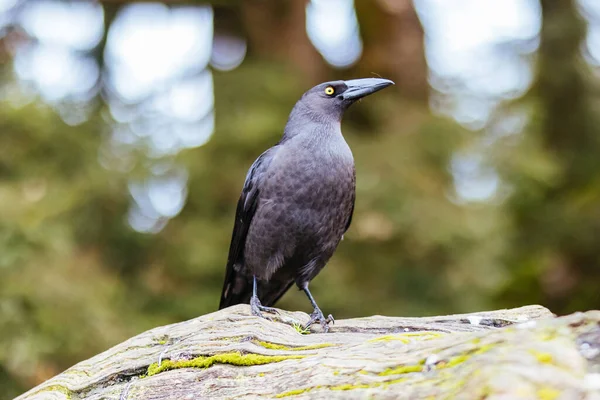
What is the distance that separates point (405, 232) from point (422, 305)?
904 millimetres

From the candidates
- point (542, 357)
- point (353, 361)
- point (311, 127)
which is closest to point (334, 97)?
point (311, 127)

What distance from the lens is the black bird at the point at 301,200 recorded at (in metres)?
4.20

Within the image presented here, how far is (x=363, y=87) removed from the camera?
465 cm

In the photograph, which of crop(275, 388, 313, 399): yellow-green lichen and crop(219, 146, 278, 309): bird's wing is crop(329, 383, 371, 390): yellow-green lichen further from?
crop(219, 146, 278, 309): bird's wing

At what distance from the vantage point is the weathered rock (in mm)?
2068

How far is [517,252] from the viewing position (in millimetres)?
8195

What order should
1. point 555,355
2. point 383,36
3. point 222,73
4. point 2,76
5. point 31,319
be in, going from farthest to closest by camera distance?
point 383,36
point 222,73
point 2,76
point 31,319
point 555,355

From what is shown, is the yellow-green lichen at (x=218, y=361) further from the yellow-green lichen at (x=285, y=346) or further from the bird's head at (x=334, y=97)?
the bird's head at (x=334, y=97)

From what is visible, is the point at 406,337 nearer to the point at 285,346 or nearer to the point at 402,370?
the point at 402,370

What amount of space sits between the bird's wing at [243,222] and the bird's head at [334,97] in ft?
1.51

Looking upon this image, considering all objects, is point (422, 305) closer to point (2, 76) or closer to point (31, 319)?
point (31, 319)

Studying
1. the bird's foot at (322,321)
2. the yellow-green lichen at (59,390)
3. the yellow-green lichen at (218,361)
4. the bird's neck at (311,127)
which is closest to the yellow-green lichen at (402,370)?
the yellow-green lichen at (218,361)

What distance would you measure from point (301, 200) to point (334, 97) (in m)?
0.92

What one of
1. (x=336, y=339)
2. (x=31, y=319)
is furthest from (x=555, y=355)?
(x=31, y=319)
